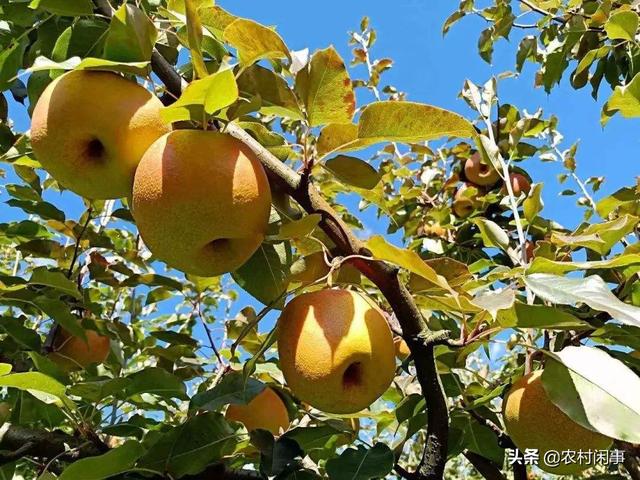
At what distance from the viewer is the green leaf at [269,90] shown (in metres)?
1.07

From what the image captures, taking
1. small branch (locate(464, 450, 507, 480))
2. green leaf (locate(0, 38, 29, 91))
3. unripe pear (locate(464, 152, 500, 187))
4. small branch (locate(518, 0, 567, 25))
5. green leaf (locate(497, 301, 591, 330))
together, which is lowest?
small branch (locate(464, 450, 507, 480))

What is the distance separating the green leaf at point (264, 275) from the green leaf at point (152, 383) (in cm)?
25

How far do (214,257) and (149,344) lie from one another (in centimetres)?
158

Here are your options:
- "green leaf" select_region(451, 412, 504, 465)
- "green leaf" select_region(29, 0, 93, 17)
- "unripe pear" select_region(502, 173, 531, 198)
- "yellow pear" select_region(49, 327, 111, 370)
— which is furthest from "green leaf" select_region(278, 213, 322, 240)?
Result: "unripe pear" select_region(502, 173, 531, 198)

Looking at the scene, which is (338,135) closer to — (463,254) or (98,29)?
(98,29)

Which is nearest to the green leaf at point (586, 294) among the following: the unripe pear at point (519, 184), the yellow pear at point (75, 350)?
the yellow pear at point (75, 350)

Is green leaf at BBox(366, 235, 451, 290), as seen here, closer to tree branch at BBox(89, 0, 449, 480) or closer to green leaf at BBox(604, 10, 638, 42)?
tree branch at BBox(89, 0, 449, 480)

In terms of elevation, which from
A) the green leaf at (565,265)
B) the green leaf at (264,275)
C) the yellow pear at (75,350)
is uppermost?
the yellow pear at (75,350)

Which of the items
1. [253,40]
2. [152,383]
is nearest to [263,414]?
[152,383]

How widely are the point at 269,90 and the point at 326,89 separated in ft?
0.35

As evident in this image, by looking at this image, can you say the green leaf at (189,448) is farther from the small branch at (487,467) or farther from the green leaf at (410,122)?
the small branch at (487,467)

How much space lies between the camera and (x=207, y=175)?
0.86 m

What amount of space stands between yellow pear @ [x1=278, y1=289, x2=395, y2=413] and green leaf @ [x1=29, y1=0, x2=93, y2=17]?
61 cm

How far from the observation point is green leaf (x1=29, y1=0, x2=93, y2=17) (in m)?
1.07
